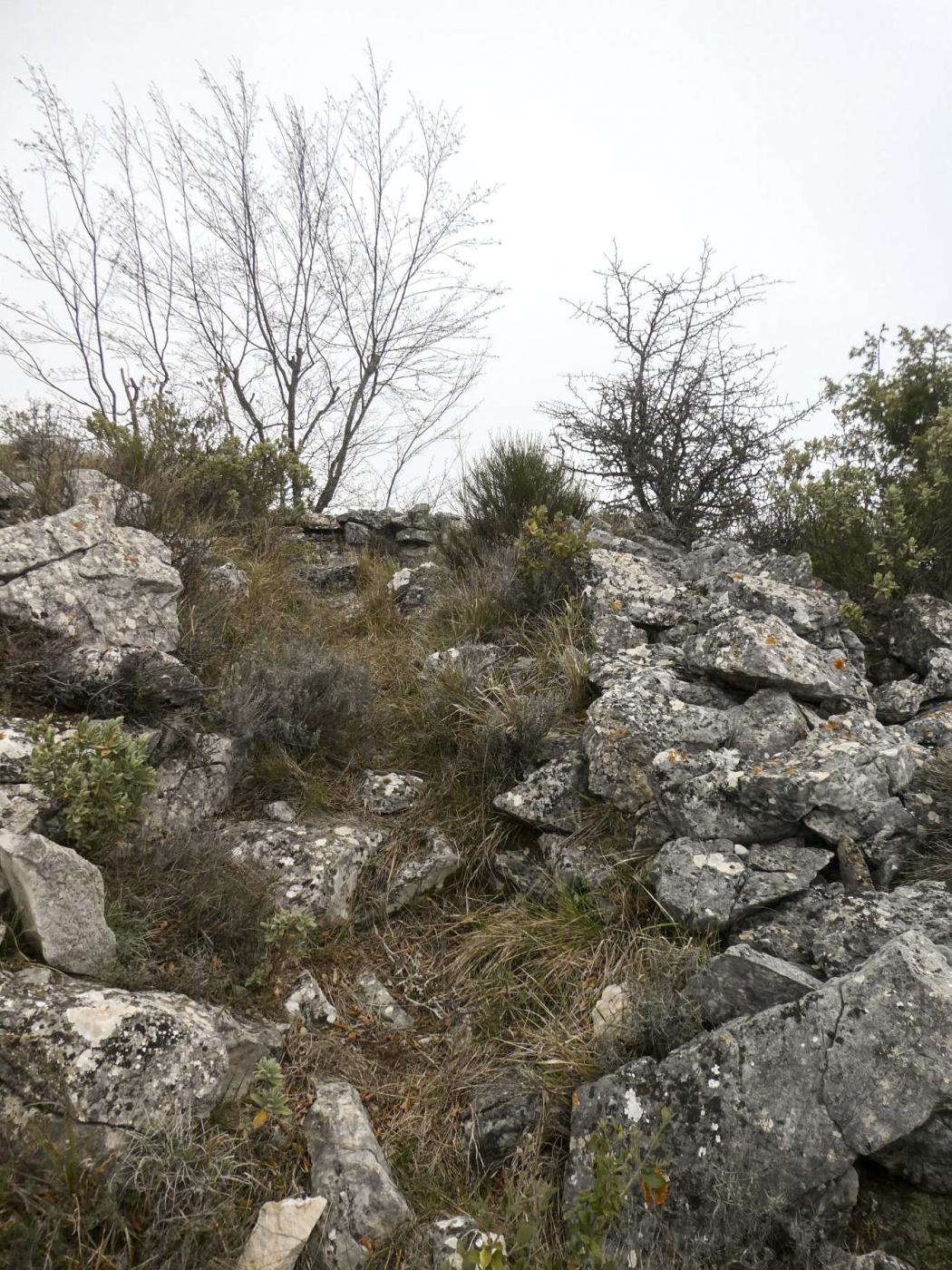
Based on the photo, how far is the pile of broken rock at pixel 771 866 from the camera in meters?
2.15

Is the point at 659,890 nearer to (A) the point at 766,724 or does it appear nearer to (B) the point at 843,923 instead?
Result: (B) the point at 843,923

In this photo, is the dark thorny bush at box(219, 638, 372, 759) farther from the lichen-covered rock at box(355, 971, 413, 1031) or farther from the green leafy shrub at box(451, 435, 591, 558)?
the green leafy shrub at box(451, 435, 591, 558)

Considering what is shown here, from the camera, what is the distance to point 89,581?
13.5ft

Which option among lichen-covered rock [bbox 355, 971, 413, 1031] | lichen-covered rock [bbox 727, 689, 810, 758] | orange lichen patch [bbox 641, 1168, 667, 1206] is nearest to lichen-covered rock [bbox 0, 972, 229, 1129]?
lichen-covered rock [bbox 355, 971, 413, 1031]

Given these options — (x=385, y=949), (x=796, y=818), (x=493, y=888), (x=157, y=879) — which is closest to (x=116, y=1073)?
(x=157, y=879)

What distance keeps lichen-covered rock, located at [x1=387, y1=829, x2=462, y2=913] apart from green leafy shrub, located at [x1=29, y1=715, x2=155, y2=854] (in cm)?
132

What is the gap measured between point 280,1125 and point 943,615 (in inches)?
177

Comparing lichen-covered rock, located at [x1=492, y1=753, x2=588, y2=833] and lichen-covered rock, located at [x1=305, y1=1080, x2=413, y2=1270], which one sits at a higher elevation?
lichen-covered rock, located at [x1=492, y1=753, x2=588, y2=833]

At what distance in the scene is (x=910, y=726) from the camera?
12.5ft

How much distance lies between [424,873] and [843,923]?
76.3 inches

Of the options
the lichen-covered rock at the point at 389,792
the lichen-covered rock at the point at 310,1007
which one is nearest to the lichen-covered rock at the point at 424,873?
the lichen-covered rock at the point at 389,792

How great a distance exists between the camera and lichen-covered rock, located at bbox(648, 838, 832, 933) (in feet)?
9.80

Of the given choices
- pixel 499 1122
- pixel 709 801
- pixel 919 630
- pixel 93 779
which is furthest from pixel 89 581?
pixel 919 630

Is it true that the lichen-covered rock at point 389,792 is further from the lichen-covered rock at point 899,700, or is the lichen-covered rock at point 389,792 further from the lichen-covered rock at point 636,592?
the lichen-covered rock at point 899,700
